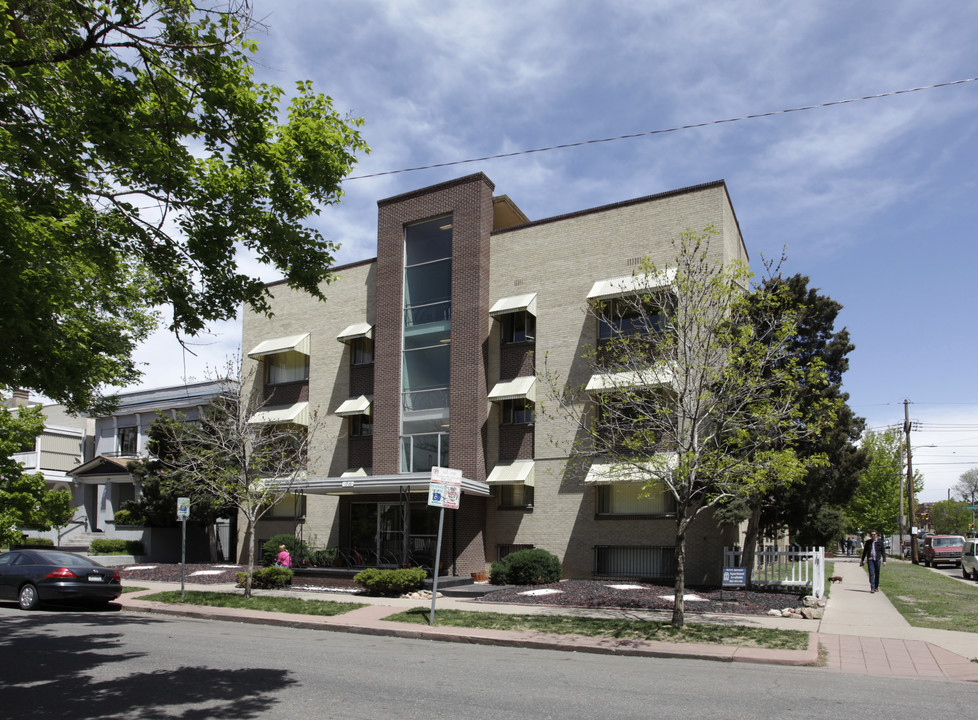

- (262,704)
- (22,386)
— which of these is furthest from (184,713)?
(22,386)

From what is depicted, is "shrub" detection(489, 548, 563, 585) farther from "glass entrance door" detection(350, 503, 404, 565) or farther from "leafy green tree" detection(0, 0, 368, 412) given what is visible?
"leafy green tree" detection(0, 0, 368, 412)

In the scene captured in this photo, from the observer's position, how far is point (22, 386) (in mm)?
11203

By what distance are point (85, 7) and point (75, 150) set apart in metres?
1.49

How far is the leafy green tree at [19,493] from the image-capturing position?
20141mm

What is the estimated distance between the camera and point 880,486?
56.9 metres

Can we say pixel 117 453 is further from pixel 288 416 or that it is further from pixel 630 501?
pixel 630 501

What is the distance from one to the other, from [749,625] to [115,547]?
27039 millimetres

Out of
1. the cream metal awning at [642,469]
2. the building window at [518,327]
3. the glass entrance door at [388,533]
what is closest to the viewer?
the cream metal awning at [642,469]

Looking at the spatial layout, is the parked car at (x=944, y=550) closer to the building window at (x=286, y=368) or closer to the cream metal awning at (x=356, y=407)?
the cream metal awning at (x=356, y=407)

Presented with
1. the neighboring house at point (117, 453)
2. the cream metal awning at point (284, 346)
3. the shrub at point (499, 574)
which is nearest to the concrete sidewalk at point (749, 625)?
the shrub at point (499, 574)

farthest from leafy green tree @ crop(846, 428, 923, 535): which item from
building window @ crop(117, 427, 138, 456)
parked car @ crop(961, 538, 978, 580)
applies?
building window @ crop(117, 427, 138, 456)

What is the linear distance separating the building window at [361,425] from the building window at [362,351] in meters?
2.00

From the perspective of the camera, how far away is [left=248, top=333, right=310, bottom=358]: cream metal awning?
2939 centimetres

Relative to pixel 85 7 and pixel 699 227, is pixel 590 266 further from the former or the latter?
pixel 85 7
